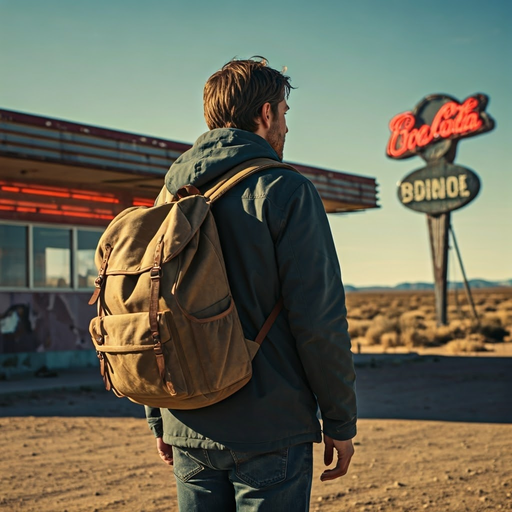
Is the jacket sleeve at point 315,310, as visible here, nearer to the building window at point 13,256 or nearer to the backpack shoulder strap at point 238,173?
the backpack shoulder strap at point 238,173

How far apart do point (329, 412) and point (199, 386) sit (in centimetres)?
42

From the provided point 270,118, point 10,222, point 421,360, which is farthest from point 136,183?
point 270,118

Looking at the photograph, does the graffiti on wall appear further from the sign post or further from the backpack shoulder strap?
the sign post

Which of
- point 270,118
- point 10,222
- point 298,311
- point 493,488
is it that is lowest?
point 493,488

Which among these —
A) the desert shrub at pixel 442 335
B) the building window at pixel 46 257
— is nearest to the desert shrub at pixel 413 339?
the desert shrub at pixel 442 335

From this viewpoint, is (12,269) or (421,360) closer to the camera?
(12,269)

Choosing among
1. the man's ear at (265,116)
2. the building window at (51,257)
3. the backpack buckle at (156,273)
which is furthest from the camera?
the building window at (51,257)

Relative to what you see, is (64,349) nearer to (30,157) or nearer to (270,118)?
(30,157)

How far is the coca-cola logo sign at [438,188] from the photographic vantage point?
25.2 metres

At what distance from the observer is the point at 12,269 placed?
1401 centimetres

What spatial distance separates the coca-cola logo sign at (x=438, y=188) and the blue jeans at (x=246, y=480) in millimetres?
23741

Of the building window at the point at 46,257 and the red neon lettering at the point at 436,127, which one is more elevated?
the red neon lettering at the point at 436,127

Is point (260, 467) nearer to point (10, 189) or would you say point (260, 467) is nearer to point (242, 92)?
point (242, 92)

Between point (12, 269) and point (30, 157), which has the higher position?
point (30, 157)
